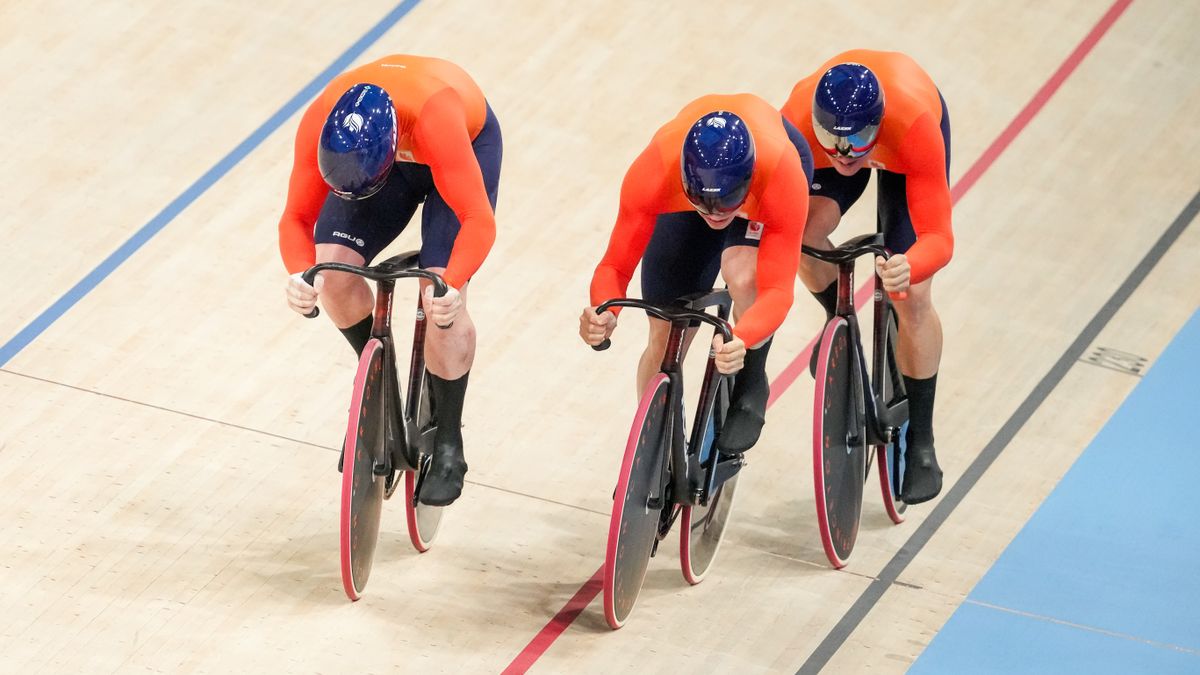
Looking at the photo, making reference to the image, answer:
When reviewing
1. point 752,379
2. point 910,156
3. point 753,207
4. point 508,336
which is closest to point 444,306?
point 753,207

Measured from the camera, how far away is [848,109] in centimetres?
436

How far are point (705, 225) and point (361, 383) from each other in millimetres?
961

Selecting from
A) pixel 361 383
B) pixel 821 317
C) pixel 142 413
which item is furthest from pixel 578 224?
pixel 361 383

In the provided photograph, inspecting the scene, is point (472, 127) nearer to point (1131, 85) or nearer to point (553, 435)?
point (553, 435)

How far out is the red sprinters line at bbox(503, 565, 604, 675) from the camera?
433cm

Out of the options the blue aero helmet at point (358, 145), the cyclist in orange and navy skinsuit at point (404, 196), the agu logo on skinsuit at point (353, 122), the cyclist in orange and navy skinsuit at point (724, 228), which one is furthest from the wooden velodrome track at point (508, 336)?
the agu logo on skinsuit at point (353, 122)

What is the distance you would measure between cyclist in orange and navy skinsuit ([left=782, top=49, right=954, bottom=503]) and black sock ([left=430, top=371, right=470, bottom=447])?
106cm

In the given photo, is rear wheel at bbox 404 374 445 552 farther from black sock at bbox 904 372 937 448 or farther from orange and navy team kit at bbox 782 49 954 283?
black sock at bbox 904 372 937 448

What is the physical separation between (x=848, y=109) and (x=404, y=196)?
1.13 metres

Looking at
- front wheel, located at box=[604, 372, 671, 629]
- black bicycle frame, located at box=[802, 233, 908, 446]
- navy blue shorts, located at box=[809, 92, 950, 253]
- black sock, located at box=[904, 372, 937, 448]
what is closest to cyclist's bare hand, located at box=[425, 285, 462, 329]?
front wheel, located at box=[604, 372, 671, 629]

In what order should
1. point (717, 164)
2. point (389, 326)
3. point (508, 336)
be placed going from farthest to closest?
point (508, 336)
point (389, 326)
point (717, 164)

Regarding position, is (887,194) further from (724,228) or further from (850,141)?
(724,228)

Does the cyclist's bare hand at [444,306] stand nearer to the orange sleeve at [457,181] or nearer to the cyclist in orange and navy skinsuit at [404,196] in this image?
the cyclist in orange and navy skinsuit at [404,196]

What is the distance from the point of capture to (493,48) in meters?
7.23
